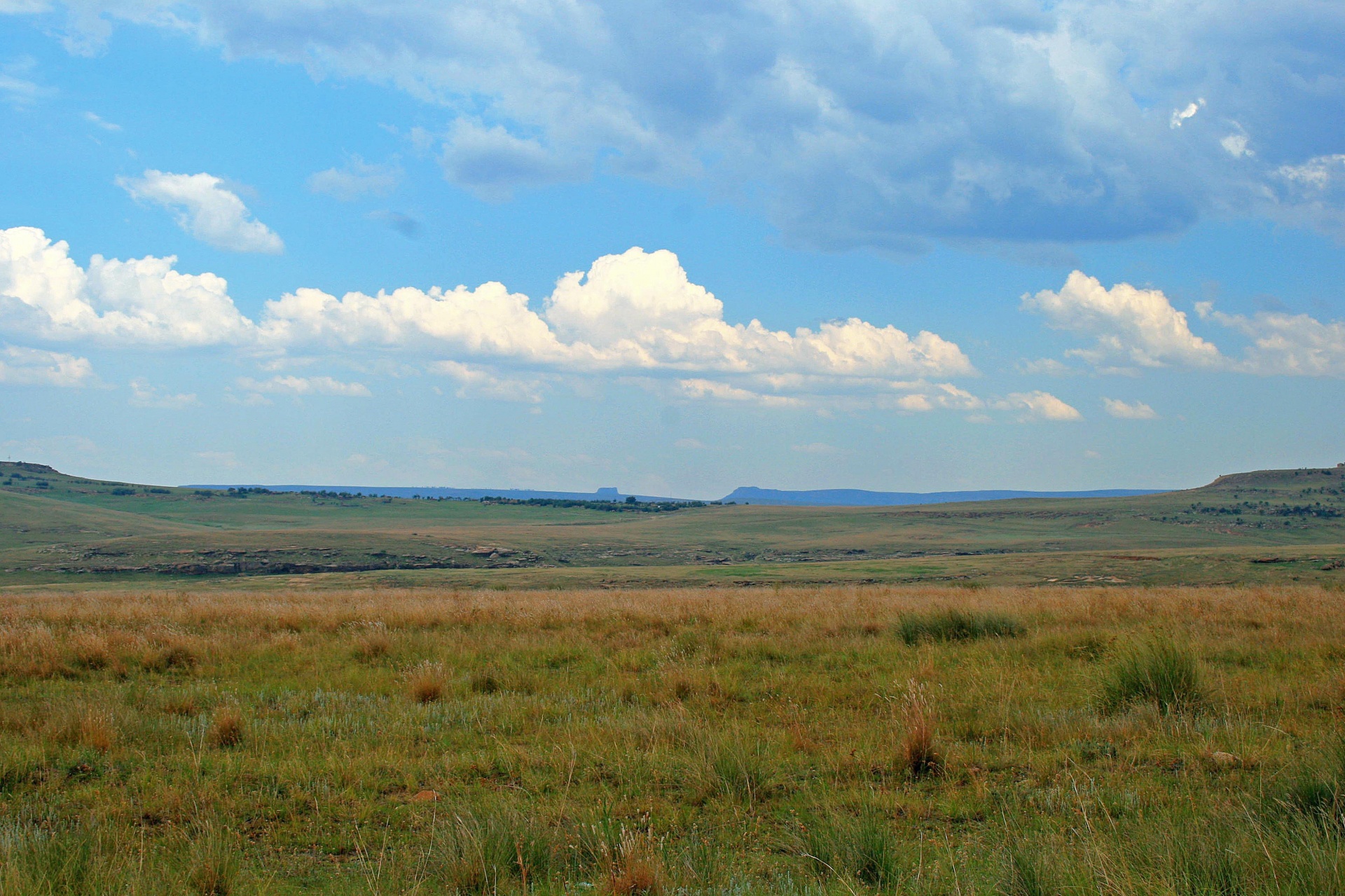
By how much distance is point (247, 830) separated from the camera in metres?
5.23

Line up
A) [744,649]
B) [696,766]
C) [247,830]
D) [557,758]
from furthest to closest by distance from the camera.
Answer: [744,649], [557,758], [696,766], [247,830]

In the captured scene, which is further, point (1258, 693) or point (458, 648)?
point (458, 648)

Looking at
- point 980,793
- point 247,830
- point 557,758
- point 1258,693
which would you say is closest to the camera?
point 247,830

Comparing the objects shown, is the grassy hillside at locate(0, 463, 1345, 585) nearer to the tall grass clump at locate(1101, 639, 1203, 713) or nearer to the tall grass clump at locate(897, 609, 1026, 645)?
the tall grass clump at locate(897, 609, 1026, 645)

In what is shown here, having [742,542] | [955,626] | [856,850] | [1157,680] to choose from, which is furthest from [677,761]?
[742,542]

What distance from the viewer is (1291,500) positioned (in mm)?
89125

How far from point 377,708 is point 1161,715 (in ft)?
24.0

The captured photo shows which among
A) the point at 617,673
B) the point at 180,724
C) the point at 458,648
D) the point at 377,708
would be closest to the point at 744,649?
the point at 617,673

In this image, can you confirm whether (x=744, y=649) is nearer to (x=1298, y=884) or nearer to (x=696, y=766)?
(x=696, y=766)

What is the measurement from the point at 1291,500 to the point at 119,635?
106419mm

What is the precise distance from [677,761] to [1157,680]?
16.6ft

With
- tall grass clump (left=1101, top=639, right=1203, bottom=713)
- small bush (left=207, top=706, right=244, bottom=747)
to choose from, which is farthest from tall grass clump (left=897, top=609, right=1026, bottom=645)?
small bush (left=207, top=706, right=244, bottom=747)

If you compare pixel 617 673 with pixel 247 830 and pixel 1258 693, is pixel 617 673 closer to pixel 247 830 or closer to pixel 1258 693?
pixel 247 830

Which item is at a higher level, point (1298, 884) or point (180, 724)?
point (1298, 884)
